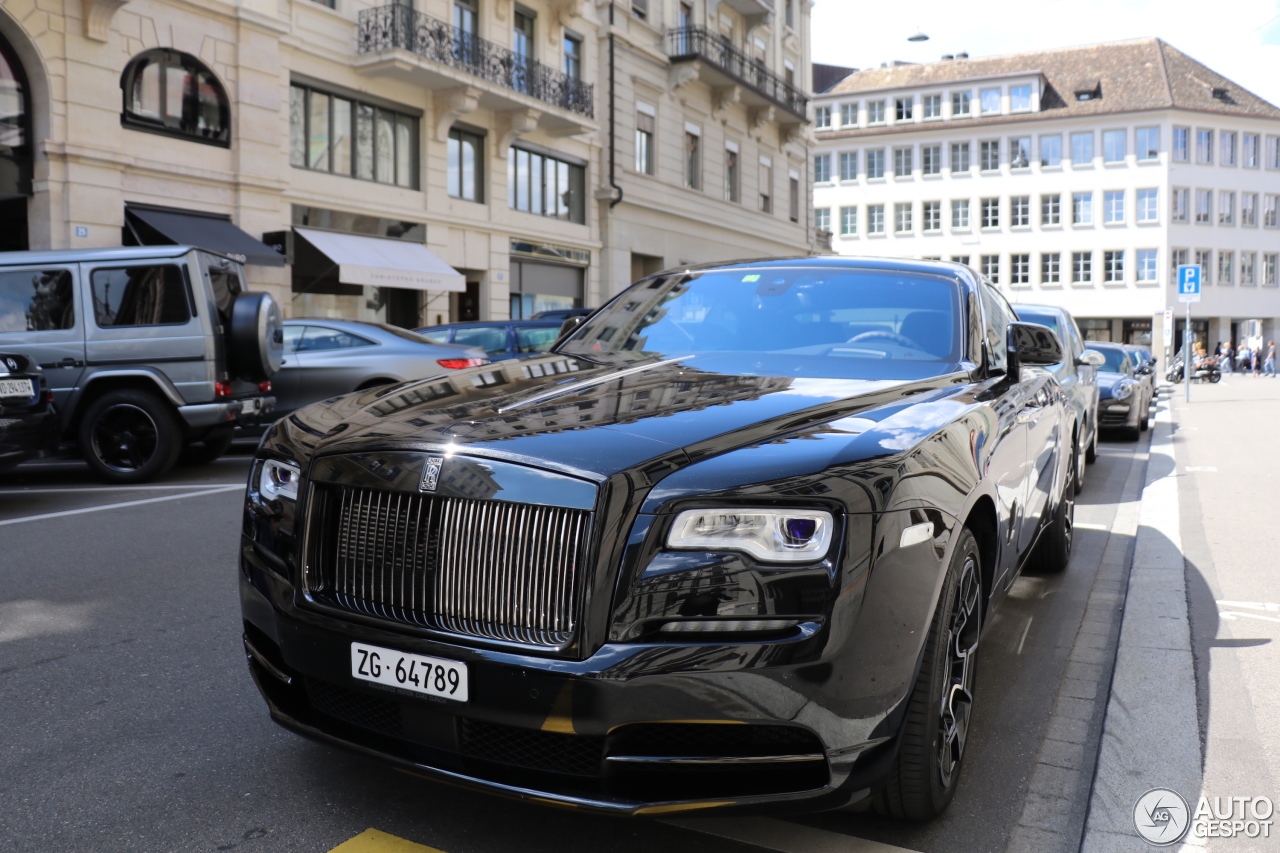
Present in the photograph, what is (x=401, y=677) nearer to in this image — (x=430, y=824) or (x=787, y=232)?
(x=430, y=824)

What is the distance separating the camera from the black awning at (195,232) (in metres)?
16.4

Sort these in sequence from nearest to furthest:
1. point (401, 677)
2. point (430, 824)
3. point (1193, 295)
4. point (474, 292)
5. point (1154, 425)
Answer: point (401, 677)
point (430, 824)
point (1154, 425)
point (474, 292)
point (1193, 295)

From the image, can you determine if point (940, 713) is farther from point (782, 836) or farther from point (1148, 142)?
point (1148, 142)

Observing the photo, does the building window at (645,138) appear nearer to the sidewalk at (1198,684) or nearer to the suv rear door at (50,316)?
the suv rear door at (50,316)

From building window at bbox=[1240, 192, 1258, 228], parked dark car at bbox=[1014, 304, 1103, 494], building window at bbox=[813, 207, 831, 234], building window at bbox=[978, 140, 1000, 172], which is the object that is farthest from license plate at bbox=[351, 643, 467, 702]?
building window at bbox=[1240, 192, 1258, 228]

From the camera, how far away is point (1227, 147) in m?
61.1

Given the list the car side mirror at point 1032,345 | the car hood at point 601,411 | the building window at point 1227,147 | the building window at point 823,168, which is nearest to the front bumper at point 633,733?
the car hood at point 601,411

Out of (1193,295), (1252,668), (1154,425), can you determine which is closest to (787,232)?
(1193,295)

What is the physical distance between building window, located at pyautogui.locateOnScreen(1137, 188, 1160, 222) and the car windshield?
62622 millimetres

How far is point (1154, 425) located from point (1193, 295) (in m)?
9.14

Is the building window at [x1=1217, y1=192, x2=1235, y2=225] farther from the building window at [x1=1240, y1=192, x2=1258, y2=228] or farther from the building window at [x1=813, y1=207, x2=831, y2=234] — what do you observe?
the building window at [x1=813, y1=207, x2=831, y2=234]

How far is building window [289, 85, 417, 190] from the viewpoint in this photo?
1966cm

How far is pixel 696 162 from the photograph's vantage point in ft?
109

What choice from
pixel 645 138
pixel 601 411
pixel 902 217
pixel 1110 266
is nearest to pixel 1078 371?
pixel 601 411
